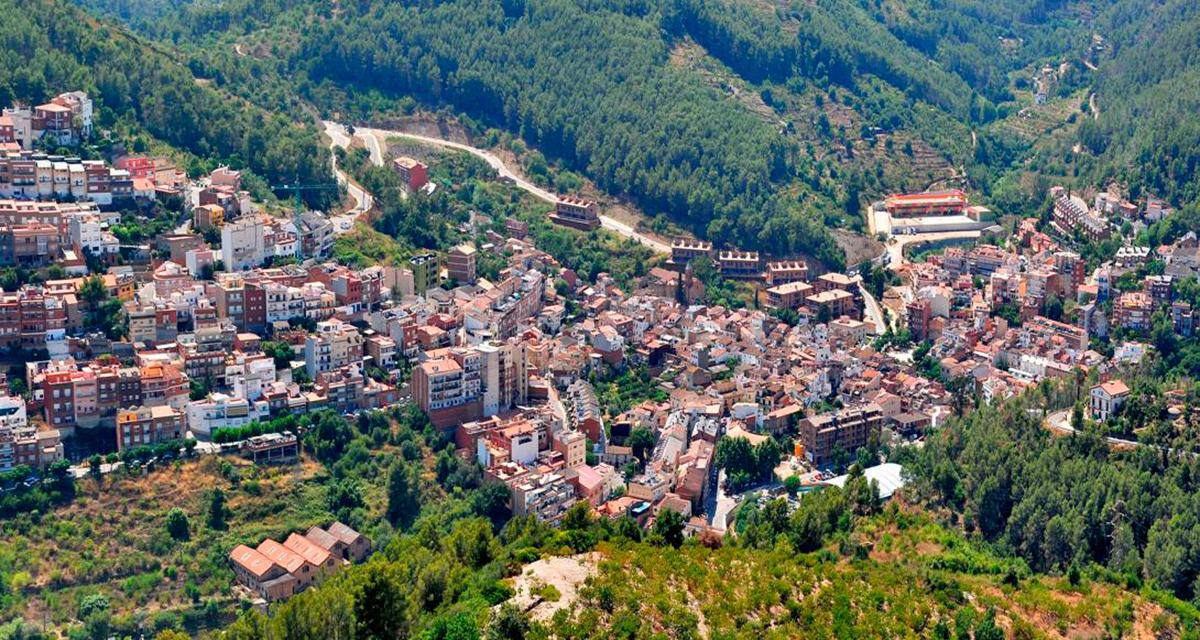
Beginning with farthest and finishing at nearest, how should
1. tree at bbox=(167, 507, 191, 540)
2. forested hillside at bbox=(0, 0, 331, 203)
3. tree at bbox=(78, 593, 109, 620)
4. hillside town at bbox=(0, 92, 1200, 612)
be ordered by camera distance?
forested hillside at bbox=(0, 0, 331, 203)
hillside town at bbox=(0, 92, 1200, 612)
tree at bbox=(167, 507, 191, 540)
tree at bbox=(78, 593, 109, 620)

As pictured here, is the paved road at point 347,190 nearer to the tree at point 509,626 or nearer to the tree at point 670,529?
the tree at point 670,529

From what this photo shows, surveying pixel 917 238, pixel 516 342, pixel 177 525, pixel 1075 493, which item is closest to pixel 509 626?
pixel 177 525

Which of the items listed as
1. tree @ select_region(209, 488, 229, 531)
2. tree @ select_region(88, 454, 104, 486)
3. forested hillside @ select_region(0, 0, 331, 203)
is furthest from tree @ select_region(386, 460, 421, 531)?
forested hillside @ select_region(0, 0, 331, 203)

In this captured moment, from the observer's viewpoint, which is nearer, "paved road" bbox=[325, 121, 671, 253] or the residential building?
the residential building

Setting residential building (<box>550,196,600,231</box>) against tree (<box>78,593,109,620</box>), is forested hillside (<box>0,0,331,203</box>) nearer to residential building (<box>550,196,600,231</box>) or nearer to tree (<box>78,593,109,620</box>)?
residential building (<box>550,196,600,231</box>)

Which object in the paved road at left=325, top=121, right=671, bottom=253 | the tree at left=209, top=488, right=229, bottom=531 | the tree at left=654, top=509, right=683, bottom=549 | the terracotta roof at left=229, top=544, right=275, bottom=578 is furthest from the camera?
the paved road at left=325, top=121, right=671, bottom=253

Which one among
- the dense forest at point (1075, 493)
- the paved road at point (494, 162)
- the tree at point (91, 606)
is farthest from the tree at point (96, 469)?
the paved road at point (494, 162)

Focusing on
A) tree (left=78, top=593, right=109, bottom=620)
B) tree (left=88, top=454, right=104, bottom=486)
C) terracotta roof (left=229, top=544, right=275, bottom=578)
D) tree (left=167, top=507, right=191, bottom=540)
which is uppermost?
tree (left=88, top=454, right=104, bottom=486)

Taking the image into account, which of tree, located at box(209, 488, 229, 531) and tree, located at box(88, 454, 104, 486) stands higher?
tree, located at box(88, 454, 104, 486)
